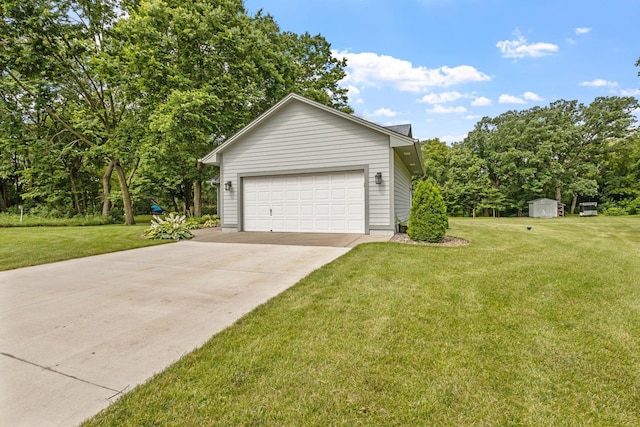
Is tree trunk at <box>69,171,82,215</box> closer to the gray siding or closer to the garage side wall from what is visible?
the garage side wall

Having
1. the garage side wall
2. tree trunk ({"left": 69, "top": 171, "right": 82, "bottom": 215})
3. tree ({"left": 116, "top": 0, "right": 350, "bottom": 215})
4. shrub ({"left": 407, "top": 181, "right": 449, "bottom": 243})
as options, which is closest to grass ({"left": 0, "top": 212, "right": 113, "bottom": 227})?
tree trunk ({"left": 69, "top": 171, "right": 82, "bottom": 215})

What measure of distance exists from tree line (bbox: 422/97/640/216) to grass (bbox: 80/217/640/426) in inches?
1015

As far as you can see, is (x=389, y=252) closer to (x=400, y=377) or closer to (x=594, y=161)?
(x=400, y=377)

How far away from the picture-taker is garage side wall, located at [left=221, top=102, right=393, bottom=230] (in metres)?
8.95

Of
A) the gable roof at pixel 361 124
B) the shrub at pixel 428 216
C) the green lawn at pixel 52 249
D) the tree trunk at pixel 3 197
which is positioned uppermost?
the gable roof at pixel 361 124

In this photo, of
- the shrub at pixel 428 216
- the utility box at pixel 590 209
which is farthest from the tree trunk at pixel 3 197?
the utility box at pixel 590 209

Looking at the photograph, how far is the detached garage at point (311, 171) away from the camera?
8.95 m

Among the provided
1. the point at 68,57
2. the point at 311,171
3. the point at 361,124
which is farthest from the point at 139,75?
the point at 361,124

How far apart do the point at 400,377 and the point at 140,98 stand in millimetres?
16908

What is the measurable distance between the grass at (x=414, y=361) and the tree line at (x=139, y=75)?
→ 39.4ft

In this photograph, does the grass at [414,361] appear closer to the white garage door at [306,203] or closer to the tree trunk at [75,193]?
the white garage door at [306,203]

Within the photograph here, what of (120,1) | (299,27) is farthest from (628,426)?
(299,27)

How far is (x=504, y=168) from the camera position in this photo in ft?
88.1

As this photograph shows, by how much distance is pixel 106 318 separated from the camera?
303cm
